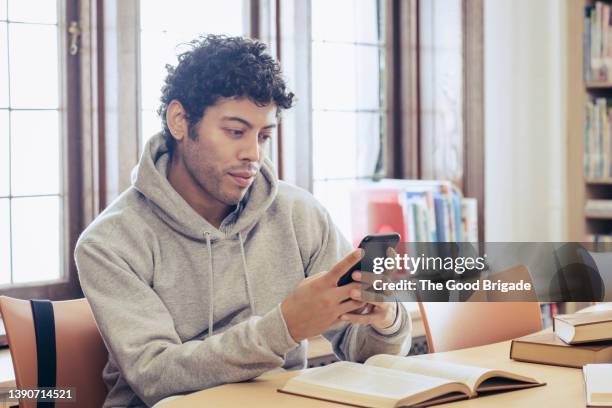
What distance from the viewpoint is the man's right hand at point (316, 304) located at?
4.94 ft

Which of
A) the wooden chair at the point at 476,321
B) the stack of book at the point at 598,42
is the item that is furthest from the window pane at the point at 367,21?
the wooden chair at the point at 476,321

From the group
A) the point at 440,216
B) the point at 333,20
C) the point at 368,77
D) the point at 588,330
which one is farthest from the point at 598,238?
the point at 588,330

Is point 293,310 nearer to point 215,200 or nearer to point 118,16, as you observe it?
point 215,200

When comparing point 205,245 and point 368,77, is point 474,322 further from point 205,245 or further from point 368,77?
point 368,77

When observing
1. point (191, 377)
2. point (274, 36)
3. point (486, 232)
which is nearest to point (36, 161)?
point (274, 36)

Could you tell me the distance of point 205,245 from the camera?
188 cm

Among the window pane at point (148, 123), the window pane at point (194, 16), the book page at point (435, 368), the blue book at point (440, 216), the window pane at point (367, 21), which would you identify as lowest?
the book page at point (435, 368)

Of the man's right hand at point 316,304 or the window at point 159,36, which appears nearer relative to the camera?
the man's right hand at point 316,304

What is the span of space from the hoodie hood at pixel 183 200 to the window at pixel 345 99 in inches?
50.0

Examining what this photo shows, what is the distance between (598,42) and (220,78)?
79.8 inches

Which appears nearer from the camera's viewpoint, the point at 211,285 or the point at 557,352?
the point at 557,352

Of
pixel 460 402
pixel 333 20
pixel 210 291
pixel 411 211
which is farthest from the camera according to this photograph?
pixel 333 20

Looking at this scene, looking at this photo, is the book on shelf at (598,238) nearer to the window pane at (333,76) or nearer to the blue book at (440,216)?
the blue book at (440,216)

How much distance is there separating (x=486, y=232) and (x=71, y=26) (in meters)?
1.77
